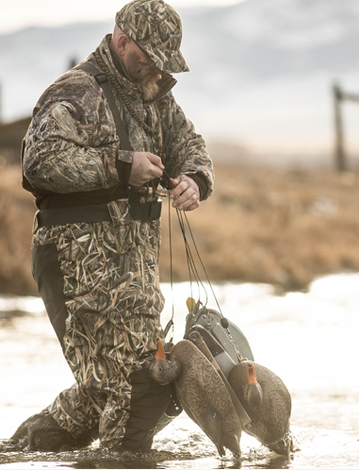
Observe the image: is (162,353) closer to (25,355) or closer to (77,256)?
(77,256)

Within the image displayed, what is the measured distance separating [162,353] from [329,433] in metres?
1.45

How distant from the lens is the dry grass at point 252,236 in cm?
1407

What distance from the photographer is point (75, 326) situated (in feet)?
13.8

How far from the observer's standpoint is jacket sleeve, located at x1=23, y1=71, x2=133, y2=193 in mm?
3920

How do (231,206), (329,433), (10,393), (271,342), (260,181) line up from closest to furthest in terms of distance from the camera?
1. (329,433)
2. (10,393)
3. (271,342)
4. (231,206)
5. (260,181)

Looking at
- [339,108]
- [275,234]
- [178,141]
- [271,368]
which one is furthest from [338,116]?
[178,141]

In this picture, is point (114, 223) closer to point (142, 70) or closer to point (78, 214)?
point (78, 214)

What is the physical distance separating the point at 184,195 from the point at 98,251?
1.69 ft

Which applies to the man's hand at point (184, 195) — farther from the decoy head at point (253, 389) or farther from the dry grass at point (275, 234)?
the dry grass at point (275, 234)

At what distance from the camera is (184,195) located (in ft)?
13.7

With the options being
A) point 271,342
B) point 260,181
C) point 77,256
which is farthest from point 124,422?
point 260,181

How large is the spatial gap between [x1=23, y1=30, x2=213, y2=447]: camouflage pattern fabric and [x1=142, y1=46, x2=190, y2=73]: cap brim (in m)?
0.22

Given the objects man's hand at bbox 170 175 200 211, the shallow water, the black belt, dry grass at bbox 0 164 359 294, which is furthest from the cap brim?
dry grass at bbox 0 164 359 294

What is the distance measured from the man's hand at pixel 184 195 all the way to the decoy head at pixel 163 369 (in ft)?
2.35
